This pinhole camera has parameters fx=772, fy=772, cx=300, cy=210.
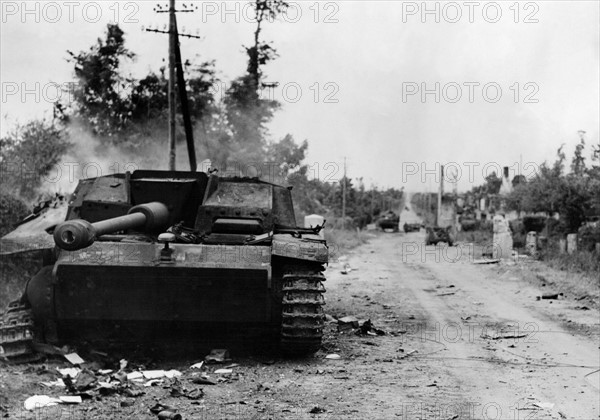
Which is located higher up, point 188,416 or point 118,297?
point 118,297

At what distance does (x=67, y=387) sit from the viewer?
632 centimetres

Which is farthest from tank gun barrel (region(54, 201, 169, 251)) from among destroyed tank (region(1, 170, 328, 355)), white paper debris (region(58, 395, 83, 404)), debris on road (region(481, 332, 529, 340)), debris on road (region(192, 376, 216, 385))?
debris on road (region(481, 332, 529, 340))

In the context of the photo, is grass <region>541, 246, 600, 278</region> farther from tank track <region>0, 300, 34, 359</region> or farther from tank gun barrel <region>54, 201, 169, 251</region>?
tank track <region>0, 300, 34, 359</region>

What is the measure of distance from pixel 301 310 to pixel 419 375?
4.18 ft

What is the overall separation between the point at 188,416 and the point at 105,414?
60 centimetres

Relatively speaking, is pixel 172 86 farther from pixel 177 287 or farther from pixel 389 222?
pixel 389 222

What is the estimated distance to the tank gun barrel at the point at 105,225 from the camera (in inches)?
238

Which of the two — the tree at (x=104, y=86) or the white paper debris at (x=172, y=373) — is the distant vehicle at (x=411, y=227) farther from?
the white paper debris at (x=172, y=373)

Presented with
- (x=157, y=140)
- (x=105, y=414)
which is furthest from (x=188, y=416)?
(x=157, y=140)

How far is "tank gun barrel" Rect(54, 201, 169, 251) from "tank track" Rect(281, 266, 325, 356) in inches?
62.6

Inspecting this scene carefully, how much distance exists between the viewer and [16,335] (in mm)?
7258

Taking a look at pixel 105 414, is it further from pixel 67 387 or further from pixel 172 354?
pixel 172 354

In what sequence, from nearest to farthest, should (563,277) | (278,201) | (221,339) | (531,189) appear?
(221,339), (278,201), (563,277), (531,189)

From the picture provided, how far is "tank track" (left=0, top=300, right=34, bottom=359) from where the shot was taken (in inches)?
283
